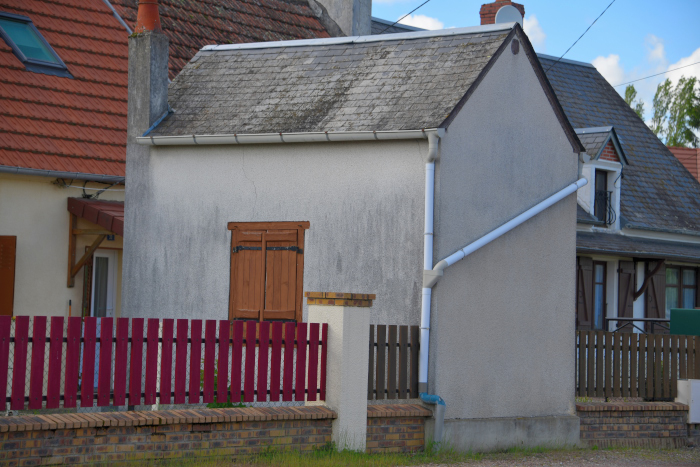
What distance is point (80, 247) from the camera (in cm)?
1534

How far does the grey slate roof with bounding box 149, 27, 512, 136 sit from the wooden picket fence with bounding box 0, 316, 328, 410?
300 cm

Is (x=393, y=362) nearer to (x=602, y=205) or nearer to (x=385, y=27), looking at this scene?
(x=602, y=205)

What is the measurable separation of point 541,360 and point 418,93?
362 cm

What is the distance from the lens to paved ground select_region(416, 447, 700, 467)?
1059 centimetres

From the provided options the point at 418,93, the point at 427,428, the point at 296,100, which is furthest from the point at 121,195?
the point at 427,428

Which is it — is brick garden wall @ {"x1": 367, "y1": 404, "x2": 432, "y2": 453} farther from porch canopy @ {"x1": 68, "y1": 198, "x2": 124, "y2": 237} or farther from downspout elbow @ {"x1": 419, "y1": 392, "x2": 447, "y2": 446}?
porch canopy @ {"x1": 68, "y1": 198, "x2": 124, "y2": 237}

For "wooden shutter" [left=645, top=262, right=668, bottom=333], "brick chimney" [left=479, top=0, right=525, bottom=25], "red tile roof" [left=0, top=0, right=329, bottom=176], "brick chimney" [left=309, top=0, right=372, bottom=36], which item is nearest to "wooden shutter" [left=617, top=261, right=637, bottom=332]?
"wooden shutter" [left=645, top=262, right=668, bottom=333]

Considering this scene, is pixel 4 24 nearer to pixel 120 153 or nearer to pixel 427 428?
pixel 120 153

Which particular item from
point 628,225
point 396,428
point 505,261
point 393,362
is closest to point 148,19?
point 505,261

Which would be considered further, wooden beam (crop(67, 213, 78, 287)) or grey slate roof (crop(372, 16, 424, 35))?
grey slate roof (crop(372, 16, 424, 35))

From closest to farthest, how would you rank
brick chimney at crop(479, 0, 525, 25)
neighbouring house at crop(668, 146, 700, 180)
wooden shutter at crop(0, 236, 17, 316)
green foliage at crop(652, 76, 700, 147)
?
wooden shutter at crop(0, 236, 17, 316), brick chimney at crop(479, 0, 525, 25), neighbouring house at crop(668, 146, 700, 180), green foliage at crop(652, 76, 700, 147)

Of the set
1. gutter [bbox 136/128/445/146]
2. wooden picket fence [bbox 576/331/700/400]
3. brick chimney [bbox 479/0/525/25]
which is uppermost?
brick chimney [bbox 479/0/525/25]

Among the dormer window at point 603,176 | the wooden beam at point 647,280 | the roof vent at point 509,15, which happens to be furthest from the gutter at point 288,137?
the wooden beam at point 647,280

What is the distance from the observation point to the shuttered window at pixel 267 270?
38.7 ft
